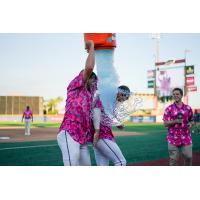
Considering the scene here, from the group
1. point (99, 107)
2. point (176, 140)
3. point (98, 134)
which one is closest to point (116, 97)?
Result: point (99, 107)

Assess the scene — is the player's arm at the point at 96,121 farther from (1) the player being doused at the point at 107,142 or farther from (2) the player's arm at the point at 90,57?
(2) the player's arm at the point at 90,57

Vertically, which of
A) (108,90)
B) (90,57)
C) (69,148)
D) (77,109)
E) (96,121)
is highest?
(90,57)

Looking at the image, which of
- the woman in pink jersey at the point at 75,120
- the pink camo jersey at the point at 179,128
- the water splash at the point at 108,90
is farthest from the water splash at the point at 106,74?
the pink camo jersey at the point at 179,128

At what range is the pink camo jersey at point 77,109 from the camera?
9.62ft

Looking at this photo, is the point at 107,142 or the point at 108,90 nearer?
the point at 108,90

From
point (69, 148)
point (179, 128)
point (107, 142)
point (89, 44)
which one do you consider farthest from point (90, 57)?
point (179, 128)

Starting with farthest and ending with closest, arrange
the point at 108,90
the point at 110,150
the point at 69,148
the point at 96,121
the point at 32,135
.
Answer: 1. the point at 32,135
2. the point at 110,150
3. the point at 96,121
4. the point at 108,90
5. the point at 69,148

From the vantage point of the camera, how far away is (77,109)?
294 centimetres

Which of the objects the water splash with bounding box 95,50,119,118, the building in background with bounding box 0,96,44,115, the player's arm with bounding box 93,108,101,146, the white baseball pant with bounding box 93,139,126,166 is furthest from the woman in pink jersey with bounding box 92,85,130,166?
the building in background with bounding box 0,96,44,115

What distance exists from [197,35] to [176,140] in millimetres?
3186

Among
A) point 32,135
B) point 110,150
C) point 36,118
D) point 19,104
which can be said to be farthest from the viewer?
point 36,118

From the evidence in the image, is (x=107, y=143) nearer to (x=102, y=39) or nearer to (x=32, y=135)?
(x=102, y=39)

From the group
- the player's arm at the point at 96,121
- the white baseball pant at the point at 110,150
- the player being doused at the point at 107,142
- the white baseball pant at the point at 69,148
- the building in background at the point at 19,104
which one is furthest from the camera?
the building in background at the point at 19,104
